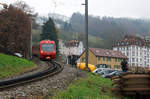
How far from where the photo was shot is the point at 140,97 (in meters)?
7.64

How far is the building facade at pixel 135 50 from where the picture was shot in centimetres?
8348

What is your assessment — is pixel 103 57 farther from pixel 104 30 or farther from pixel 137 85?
pixel 104 30

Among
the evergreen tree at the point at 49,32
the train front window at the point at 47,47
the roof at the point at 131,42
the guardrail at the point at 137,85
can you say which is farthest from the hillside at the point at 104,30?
the guardrail at the point at 137,85

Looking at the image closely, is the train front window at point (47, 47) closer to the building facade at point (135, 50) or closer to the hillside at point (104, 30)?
Answer: the hillside at point (104, 30)

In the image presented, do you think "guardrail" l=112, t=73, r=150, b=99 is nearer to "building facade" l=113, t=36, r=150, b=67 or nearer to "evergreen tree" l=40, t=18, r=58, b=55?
"evergreen tree" l=40, t=18, r=58, b=55

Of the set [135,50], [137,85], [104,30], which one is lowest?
[137,85]

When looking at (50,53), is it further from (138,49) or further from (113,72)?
(138,49)

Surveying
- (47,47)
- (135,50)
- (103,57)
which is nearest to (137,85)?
(47,47)

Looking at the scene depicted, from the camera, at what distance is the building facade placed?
274 ft

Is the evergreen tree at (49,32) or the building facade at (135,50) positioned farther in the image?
the building facade at (135,50)

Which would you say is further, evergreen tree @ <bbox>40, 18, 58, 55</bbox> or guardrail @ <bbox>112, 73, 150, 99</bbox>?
evergreen tree @ <bbox>40, 18, 58, 55</bbox>

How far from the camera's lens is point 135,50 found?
8425 centimetres

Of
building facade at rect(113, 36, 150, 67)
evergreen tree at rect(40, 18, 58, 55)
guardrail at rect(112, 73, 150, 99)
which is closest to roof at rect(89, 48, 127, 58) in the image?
evergreen tree at rect(40, 18, 58, 55)

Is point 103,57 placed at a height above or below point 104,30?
below
